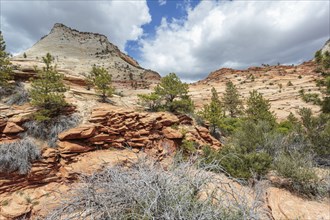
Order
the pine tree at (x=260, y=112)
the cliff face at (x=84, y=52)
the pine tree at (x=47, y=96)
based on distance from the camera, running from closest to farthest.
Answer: the pine tree at (x=47, y=96), the pine tree at (x=260, y=112), the cliff face at (x=84, y=52)

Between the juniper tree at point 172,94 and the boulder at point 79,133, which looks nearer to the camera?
the boulder at point 79,133

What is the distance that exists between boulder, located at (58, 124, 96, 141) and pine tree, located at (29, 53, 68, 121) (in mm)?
1241

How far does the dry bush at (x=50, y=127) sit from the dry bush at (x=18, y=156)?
2.45 feet

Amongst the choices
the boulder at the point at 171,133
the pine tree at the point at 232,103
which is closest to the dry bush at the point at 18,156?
the boulder at the point at 171,133

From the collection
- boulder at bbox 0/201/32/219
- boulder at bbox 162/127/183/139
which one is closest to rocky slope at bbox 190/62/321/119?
boulder at bbox 162/127/183/139

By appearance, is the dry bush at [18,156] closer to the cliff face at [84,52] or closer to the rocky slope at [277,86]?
the rocky slope at [277,86]

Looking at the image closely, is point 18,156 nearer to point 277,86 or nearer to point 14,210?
point 14,210

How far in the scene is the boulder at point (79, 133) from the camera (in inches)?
386

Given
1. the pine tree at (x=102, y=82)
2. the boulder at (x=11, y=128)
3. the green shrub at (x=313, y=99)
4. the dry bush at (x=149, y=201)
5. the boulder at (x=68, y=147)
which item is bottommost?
the boulder at (x=68, y=147)

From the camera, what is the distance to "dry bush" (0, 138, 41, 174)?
851 centimetres

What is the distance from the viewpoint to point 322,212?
5.15 metres

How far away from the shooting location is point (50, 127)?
10.2 m

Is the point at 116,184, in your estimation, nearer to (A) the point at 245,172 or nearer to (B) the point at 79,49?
(A) the point at 245,172

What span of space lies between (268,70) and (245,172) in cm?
4422
